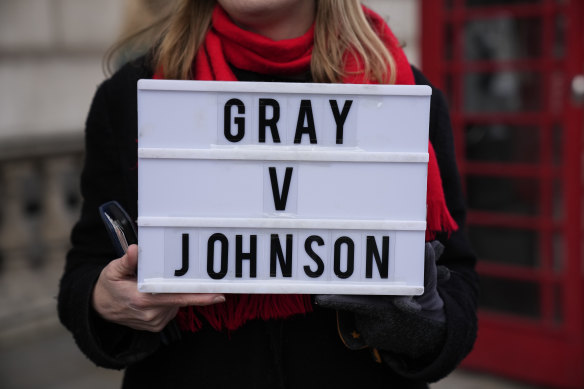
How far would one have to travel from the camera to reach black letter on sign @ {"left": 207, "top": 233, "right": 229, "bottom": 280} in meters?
1.18

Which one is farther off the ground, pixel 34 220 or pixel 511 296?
pixel 34 220

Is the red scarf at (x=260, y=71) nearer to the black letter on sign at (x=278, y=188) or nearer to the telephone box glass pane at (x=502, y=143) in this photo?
the black letter on sign at (x=278, y=188)

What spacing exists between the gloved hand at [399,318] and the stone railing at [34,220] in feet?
9.47

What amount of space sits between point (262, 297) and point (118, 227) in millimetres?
283

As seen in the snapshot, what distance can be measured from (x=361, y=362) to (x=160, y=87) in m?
0.65

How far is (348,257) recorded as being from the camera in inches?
46.8

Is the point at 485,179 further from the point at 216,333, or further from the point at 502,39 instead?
the point at 216,333

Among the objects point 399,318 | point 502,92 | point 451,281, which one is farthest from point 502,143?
point 399,318

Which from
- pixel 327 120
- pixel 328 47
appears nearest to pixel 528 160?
pixel 328 47

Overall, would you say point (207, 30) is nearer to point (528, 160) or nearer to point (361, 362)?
point (361, 362)

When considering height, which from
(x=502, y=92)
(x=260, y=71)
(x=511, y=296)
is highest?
(x=502, y=92)

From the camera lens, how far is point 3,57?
13.1 ft

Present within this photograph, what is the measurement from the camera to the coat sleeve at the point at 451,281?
53.9 inches

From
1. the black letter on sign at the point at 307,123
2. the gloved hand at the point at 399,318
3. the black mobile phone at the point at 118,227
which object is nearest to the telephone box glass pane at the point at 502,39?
the gloved hand at the point at 399,318
